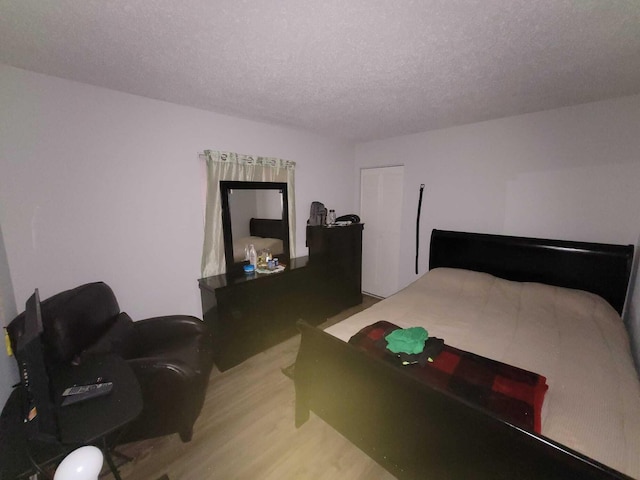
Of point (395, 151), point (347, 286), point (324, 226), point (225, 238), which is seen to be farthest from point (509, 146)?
point (225, 238)

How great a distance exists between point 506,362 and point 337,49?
2106mm

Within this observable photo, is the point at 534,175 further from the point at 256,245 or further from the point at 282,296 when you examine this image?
the point at 256,245

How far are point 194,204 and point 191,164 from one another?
0.39 metres

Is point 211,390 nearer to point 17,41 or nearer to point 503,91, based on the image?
point 17,41

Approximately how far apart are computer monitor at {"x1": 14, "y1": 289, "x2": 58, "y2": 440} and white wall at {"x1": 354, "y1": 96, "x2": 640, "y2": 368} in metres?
3.53

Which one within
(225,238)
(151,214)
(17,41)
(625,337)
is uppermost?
(17,41)

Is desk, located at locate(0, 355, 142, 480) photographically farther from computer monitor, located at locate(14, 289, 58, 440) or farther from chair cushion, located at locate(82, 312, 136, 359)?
chair cushion, located at locate(82, 312, 136, 359)

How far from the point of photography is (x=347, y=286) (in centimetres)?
369

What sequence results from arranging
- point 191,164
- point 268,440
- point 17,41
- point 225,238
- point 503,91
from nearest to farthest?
point 17,41 → point 268,440 → point 503,91 → point 191,164 → point 225,238

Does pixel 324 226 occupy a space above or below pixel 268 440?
above

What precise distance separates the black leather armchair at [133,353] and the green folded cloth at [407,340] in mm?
1289

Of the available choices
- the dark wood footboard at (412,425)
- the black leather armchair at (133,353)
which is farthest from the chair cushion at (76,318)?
the dark wood footboard at (412,425)

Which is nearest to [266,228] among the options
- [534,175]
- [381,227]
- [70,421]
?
[381,227]

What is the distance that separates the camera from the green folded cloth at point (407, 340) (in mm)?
1538
